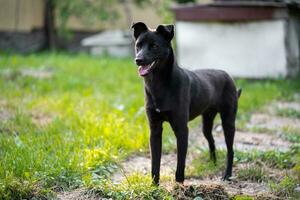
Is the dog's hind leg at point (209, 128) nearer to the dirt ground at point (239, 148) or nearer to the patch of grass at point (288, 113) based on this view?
the dirt ground at point (239, 148)

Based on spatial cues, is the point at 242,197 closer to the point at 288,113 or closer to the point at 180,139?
the point at 180,139

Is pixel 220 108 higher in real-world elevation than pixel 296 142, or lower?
higher

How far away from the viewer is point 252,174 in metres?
5.08

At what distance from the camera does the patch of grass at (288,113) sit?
781 centimetres

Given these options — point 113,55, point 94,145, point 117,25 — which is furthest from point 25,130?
point 117,25

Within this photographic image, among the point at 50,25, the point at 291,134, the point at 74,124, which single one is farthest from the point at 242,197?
the point at 50,25

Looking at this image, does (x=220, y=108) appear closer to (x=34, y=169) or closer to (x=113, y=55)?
(x=34, y=169)

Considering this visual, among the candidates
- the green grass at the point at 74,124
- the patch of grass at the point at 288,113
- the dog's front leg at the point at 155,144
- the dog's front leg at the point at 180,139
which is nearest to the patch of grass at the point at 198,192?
the green grass at the point at 74,124

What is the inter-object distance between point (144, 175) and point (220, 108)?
1.03 m

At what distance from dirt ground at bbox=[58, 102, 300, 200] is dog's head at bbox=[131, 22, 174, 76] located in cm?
100

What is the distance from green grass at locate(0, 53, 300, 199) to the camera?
172 inches

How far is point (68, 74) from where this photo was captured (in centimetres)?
1118

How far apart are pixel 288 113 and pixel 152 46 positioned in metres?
4.21

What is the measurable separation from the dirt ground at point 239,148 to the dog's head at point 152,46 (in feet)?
3.29
